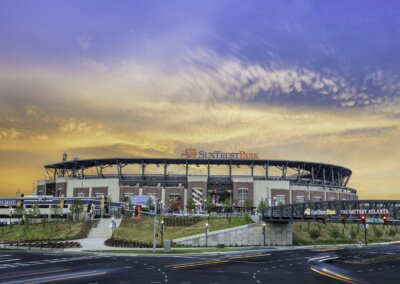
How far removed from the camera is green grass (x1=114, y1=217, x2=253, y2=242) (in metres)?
93.1

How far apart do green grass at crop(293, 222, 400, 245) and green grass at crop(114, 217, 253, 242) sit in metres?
17.0

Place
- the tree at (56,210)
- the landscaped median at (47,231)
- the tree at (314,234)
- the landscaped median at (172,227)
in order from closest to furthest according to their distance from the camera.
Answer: the landscaped median at (172,227)
the landscaped median at (47,231)
the tree at (314,234)
the tree at (56,210)

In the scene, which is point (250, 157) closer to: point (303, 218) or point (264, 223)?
point (264, 223)

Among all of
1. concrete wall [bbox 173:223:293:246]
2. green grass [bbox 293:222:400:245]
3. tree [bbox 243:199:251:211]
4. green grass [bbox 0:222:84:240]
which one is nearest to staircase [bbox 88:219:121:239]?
green grass [bbox 0:222:84:240]

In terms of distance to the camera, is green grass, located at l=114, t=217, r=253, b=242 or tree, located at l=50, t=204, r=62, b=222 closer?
green grass, located at l=114, t=217, r=253, b=242

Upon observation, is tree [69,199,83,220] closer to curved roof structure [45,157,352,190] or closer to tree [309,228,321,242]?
curved roof structure [45,157,352,190]

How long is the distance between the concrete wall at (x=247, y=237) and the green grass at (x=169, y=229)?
4285mm

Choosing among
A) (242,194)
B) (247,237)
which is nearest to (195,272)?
(247,237)

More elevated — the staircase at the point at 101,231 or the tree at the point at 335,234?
the staircase at the point at 101,231

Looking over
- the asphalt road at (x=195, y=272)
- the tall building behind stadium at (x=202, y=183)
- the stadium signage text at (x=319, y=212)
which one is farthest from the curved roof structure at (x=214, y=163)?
the asphalt road at (x=195, y=272)

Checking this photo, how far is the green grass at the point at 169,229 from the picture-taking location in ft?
305

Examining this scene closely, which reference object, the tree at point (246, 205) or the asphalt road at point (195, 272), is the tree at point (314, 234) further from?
the asphalt road at point (195, 272)

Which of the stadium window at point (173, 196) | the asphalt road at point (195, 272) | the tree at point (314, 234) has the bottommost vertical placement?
the tree at point (314, 234)

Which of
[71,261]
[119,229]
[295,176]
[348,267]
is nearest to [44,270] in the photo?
[71,261]
